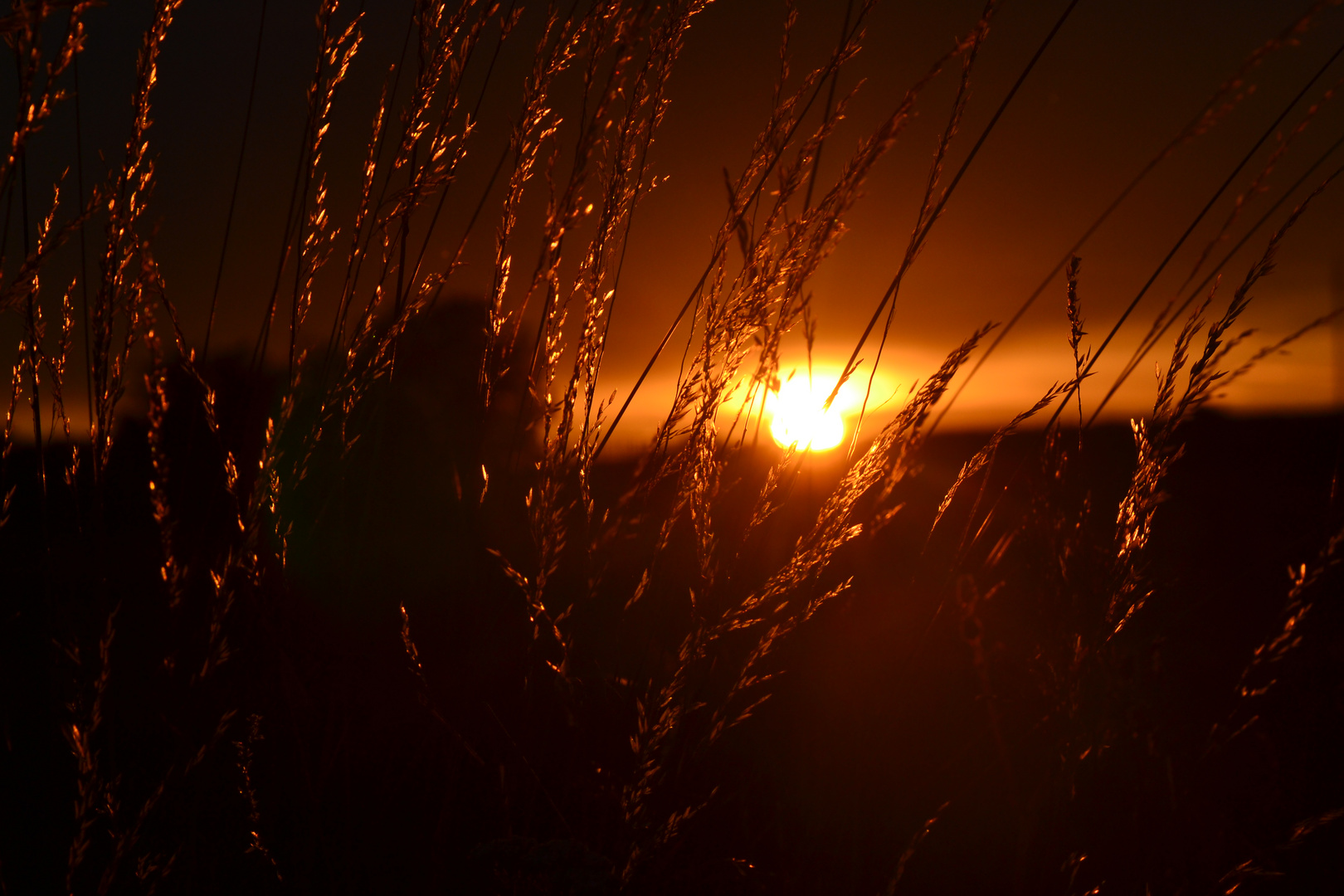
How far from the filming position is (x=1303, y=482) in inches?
139

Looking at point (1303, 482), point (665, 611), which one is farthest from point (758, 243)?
point (1303, 482)

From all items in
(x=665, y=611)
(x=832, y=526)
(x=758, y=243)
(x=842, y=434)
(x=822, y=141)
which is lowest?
(x=665, y=611)

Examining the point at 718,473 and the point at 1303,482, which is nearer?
the point at 718,473

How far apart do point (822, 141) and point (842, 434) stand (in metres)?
0.57

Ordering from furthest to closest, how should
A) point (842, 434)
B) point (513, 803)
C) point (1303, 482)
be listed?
1. point (1303, 482)
2. point (842, 434)
3. point (513, 803)

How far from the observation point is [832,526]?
106 centimetres

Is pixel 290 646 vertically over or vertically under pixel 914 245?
under

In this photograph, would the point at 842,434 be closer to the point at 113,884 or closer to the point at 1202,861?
the point at 1202,861

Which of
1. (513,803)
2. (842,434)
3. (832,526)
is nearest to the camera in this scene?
(832,526)

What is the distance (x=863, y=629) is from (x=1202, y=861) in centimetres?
80

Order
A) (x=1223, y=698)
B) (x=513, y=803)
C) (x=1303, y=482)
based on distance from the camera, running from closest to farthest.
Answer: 1. (x=513, y=803)
2. (x=1223, y=698)
3. (x=1303, y=482)

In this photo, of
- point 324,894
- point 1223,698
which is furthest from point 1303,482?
point 324,894

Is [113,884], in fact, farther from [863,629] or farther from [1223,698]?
[1223,698]

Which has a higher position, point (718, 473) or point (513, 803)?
point (718, 473)
